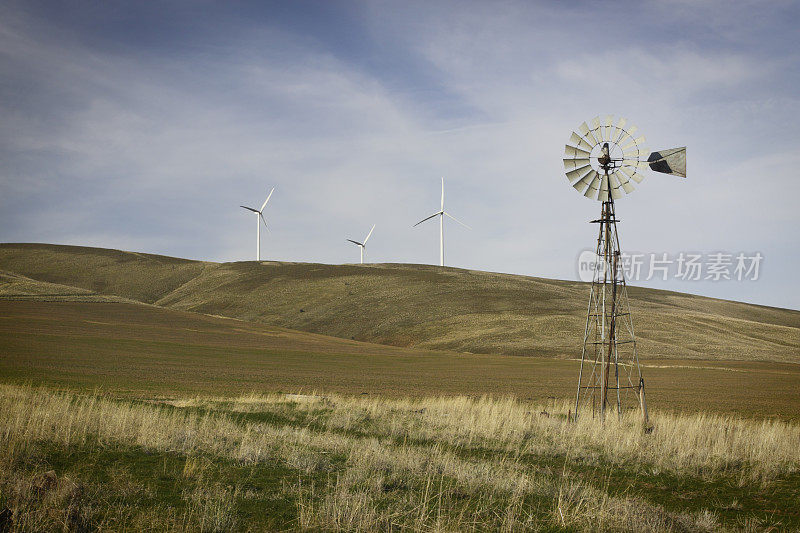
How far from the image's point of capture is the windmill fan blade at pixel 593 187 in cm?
2338

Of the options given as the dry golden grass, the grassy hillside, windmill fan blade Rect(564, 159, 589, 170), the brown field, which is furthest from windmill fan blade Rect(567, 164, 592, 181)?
the grassy hillside

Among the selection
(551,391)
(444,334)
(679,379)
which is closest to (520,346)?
(444,334)

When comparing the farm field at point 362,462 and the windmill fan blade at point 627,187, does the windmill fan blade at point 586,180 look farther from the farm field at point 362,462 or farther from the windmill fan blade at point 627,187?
the farm field at point 362,462

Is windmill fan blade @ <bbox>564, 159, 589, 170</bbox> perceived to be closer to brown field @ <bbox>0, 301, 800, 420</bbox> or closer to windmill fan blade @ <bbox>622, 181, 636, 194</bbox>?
windmill fan blade @ <bbox>622, 181, 636, 194</bbox>

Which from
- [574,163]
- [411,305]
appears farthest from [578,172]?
[411,305]

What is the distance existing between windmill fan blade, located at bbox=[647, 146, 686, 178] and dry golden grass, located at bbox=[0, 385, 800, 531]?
28.5 feet

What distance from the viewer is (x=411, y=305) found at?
340ft

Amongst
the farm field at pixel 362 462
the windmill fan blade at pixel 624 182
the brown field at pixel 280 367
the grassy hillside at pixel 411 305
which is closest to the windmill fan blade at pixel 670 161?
the windmill fan blade at pixel 624 182

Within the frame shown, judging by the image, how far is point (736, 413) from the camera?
29984mm

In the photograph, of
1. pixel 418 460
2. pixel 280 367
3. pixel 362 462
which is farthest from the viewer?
pixel 280 367

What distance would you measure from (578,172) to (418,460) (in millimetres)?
14660

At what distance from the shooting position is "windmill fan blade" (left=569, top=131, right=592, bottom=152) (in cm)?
2352

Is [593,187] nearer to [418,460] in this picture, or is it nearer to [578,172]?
[578,172]

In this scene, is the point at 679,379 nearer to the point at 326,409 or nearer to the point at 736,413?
the point at 736,413
